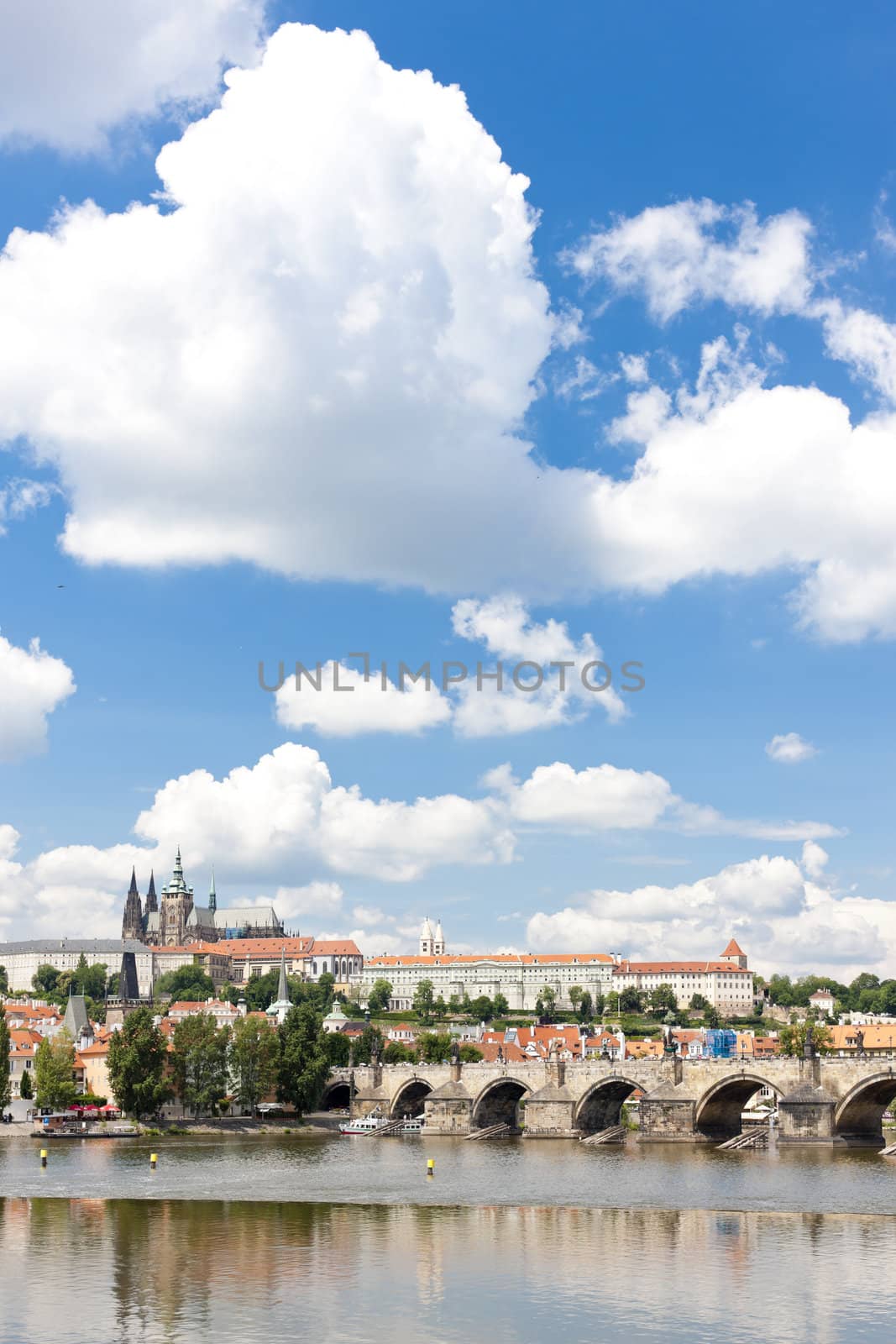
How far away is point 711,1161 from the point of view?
67.4 m

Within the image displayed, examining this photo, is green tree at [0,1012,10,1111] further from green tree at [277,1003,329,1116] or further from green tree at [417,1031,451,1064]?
green tree at [417,1031,451,1064]

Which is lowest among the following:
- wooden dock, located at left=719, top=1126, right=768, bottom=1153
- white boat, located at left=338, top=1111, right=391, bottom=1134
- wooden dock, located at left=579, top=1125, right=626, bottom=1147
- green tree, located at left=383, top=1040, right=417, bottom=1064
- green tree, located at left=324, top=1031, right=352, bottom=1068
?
white boat, located at left=338, top=1111, right=391, bottom=1134

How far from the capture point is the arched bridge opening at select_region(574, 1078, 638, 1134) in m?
88.6

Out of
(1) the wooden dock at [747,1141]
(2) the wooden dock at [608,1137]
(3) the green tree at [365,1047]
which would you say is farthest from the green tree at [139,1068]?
(3) the green tree at [365,1047]

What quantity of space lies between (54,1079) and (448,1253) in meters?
59.9

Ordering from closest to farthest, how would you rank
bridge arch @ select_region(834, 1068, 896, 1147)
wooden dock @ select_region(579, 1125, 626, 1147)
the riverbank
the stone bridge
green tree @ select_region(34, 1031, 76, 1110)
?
bridge arch @ select_region(834, 1068, 896, 1147) → the stone bridge → wooden dock @ select_region(579, 1125, 626, 1147) → the riverbank → green tree @ select_region(34, 1031, 76, 1110)

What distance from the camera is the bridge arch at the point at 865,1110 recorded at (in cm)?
7544

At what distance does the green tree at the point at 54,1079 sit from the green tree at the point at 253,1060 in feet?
32.6

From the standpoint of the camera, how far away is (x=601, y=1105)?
9075cm

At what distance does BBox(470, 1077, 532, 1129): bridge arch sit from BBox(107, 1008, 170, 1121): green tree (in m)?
20.2

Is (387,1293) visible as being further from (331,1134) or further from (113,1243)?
(331,1134)

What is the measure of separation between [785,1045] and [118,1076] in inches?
2443

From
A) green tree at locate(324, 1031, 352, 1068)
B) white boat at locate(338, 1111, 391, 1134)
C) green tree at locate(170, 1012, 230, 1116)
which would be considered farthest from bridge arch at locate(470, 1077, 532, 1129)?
green tree at locate(170, 1012, 230, 1116)

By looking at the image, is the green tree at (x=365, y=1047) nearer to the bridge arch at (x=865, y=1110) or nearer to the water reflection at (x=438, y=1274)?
the bridge arch at (x=865, y=1110)
